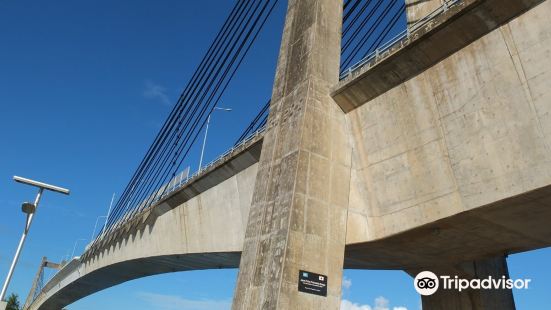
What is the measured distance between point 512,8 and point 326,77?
239 inches

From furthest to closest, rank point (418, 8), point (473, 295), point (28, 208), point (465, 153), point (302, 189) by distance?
point (28, 208) < point (418, 8) < point (473, 295) < point (302, 189) < point (465, 153)

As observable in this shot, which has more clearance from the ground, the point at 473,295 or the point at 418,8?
the point at 418,8

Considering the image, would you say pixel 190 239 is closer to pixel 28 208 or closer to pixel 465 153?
pixel 28 208

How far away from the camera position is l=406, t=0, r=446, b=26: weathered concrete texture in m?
16.7

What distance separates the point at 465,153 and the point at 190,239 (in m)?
15.5

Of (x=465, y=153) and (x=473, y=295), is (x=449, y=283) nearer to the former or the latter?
(x=473, y=295)

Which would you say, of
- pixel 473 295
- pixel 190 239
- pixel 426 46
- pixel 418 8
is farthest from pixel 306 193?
pixel 190 239

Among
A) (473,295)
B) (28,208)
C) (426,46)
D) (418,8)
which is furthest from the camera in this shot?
(28,208)

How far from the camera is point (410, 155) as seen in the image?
11766 mm

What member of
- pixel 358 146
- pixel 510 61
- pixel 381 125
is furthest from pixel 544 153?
pixel 358 146

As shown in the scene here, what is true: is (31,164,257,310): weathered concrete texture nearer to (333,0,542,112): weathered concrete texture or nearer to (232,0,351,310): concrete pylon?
(232,0,351,310): concrete pylon

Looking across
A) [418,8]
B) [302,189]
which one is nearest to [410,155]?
[302,189]

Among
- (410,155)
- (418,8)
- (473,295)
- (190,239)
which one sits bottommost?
(473,295)

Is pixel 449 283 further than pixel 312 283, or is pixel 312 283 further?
pixel 449 283
